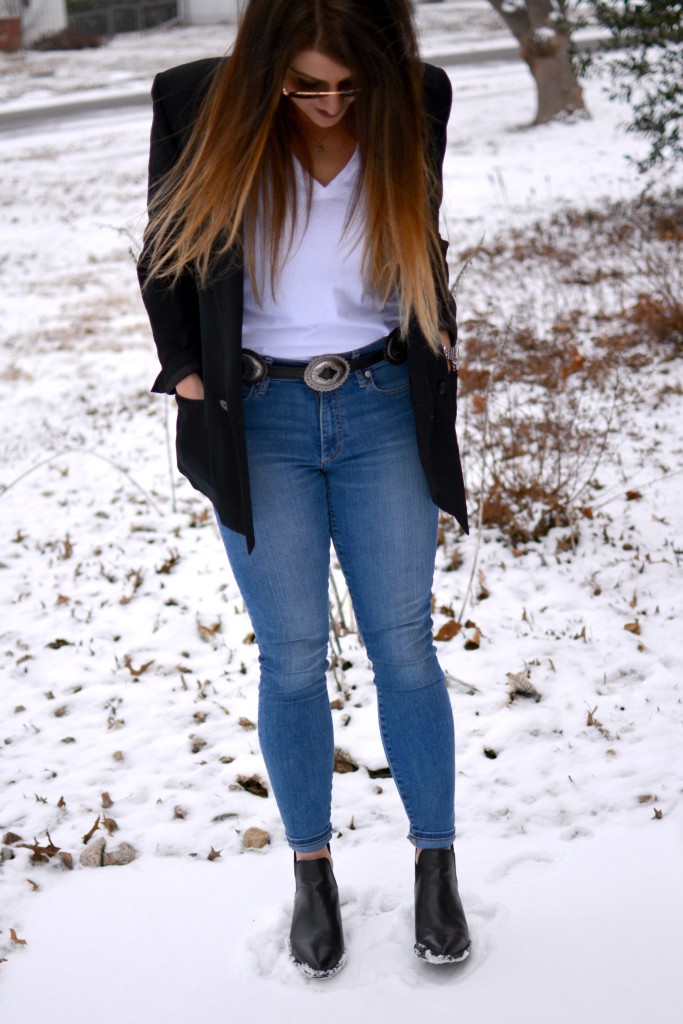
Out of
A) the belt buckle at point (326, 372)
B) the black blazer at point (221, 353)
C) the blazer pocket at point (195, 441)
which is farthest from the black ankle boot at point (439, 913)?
the belt buckle at point (326, 372)

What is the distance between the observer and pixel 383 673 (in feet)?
7.18

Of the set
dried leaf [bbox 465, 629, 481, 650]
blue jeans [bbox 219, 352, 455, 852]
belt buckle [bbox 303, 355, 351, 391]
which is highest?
belt buckle [bbox 303, 355, 351, 391]

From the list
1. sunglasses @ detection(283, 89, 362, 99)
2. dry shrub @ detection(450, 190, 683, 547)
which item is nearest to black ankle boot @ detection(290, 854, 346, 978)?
sunglasses @ detection(283, 89, 362, 99)

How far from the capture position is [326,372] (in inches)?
77.2

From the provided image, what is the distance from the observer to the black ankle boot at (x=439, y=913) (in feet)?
7.20

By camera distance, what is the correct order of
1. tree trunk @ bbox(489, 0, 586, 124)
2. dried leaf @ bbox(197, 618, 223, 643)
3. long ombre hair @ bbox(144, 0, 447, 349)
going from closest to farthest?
long ombre hair @ bbox(144, 0, 447, 349), dried leaf @ bbox(197, 618, 223, 643), tree trunk @ bbox(489, 0, 586, 124)

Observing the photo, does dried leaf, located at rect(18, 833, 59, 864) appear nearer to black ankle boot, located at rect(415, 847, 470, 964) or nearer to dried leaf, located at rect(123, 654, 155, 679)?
dried leaf, located at rect(123, 654, 155, 679)

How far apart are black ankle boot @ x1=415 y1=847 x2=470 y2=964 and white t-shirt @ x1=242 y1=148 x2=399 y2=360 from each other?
1.22 meters

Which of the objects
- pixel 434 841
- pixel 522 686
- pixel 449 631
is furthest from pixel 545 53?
pixel 434 841

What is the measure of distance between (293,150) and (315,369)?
0.44 m

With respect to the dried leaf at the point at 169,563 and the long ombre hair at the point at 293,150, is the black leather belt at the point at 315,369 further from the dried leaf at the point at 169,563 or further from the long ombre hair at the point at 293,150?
the dried leaf at the point at 169,563

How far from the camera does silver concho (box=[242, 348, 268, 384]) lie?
198cm

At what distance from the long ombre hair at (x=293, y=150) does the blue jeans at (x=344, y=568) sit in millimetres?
246

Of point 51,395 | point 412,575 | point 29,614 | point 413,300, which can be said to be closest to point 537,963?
point 412,575
